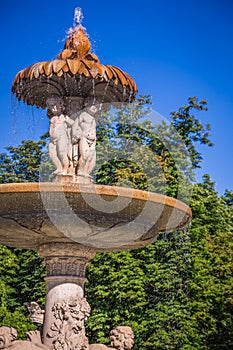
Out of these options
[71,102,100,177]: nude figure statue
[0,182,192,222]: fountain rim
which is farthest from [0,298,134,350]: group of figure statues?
[71,102,100,177]: nude figure statue

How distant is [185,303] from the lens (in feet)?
66.8

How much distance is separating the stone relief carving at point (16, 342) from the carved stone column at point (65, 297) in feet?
0.38

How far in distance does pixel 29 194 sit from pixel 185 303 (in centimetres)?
1380

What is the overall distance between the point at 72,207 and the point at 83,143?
1583 millimetres

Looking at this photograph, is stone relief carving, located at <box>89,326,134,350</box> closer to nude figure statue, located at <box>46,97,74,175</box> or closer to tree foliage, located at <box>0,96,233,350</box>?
nude figure statue, located at <box>46,97,74,175</box>

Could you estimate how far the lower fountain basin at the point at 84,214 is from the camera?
7.31 metres

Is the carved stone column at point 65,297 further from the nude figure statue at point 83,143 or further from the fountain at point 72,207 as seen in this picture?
the nude figure statue at point 83,143

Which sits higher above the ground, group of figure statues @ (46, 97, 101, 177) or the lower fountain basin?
group of figure statues @ (46, 97, 101, 177)

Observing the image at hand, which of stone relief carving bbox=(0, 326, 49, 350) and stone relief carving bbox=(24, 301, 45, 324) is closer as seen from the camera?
stone relief carving bbox=(0, 326, 49, 350)

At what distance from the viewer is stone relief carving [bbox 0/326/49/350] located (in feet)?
25.6

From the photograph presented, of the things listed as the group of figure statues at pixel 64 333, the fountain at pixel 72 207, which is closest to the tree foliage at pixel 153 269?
the fountain at pixel 72 207

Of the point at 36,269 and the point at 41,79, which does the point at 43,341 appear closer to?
the point at 41,79

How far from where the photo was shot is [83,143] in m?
8.93

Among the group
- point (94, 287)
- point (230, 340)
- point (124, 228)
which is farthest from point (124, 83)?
point (230, 340)
